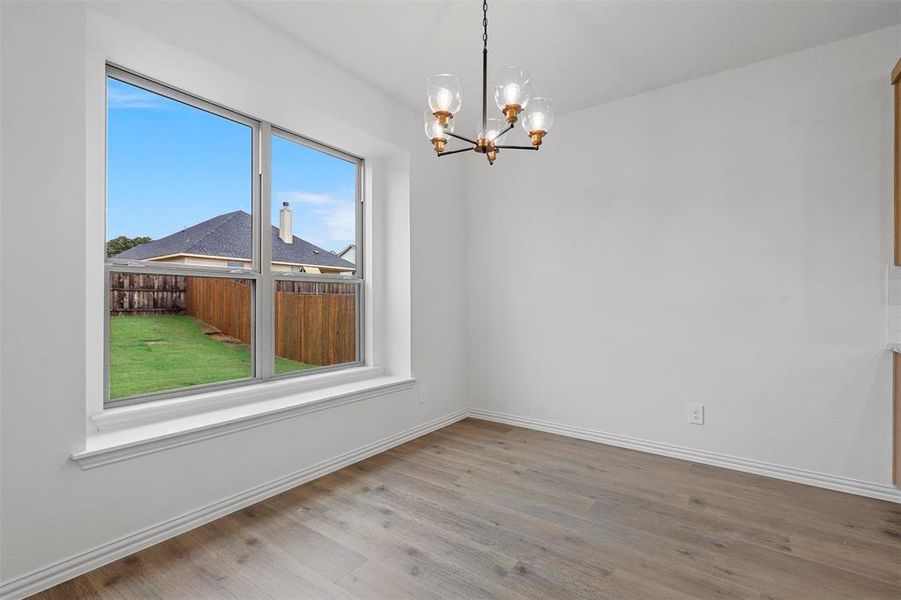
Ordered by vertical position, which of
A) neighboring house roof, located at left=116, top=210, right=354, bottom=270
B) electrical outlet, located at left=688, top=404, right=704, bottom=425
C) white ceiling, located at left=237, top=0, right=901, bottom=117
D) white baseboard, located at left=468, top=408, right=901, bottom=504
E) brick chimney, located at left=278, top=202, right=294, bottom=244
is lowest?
white baseboard, located at left=468, top=408, right=901, bottom=504

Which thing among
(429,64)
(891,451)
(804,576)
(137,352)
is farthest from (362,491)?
(891,451)

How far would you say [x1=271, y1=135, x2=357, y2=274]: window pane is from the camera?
118 inches

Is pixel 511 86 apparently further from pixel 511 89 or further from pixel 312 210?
pixel 312 210

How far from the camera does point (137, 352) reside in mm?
2301

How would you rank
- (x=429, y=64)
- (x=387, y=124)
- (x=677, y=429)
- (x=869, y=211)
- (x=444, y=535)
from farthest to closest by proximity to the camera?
(x=387, y=124) → (x=677, y=429) → (x=429, y=64) → (x=869, y=211) → (x=444, y=535)

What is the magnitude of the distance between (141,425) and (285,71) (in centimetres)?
211

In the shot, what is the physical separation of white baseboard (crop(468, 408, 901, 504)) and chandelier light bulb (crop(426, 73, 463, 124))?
2.70m

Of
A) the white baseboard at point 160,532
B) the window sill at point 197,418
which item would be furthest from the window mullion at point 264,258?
the white baseboard at point 160,532

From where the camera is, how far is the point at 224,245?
2.69m

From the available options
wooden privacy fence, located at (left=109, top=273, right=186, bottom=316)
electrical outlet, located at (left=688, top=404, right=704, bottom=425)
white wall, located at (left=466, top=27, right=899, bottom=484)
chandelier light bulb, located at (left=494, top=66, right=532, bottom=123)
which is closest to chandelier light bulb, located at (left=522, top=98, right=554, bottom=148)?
chandelier light bulb, located at (left=494, top=66, right=532, bottom=123)

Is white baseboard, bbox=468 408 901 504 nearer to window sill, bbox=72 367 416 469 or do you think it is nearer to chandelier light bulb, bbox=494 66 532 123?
window sill, bbox=72 367 416 469

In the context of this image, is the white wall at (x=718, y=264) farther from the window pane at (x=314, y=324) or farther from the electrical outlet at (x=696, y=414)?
the window pane at (x=314, y=324)

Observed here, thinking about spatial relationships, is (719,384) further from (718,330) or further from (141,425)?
(141,425)

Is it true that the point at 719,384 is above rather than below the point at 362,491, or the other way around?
above
